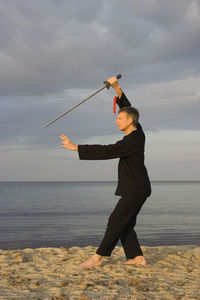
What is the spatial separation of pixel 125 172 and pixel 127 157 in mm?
191

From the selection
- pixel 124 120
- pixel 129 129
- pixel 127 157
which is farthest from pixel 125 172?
pixel 124 120

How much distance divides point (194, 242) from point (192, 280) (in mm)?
8212

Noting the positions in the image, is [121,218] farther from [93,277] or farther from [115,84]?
[115,84]

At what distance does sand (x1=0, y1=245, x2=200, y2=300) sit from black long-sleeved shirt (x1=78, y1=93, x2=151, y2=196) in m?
1.00

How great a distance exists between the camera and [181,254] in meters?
5.72

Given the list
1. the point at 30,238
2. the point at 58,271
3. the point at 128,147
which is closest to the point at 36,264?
the point at 58,271

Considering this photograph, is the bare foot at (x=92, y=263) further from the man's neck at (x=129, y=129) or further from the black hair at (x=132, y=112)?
the black hair at (x=132, y=112)

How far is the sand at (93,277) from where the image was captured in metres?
3.37

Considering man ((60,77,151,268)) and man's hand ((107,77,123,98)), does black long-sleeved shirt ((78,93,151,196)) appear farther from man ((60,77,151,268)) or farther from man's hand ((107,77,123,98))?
man's hand ((107,77,123,98))

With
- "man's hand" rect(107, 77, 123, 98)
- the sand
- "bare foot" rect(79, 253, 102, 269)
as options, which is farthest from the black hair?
the sand

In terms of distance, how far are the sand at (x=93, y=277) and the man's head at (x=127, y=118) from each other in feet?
5.95

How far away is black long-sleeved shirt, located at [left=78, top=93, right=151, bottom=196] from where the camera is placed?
4.21 m

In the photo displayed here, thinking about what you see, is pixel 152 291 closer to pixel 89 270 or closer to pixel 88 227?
pixel 89 270

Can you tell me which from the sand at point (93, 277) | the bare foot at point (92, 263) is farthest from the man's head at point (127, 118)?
the sand at point (93, 277)
